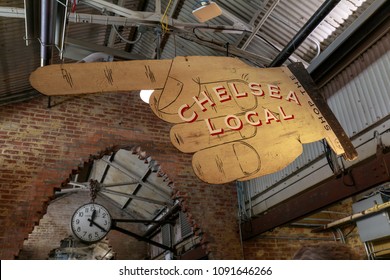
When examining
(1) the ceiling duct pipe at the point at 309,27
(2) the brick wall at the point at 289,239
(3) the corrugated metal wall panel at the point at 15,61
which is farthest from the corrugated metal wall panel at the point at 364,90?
(3) the corrugated metal wall panel at the point at 15,61

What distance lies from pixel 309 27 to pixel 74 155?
12.5 ft

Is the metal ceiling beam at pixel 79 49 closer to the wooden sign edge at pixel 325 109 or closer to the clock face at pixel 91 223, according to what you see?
the wooden sign edge at pixel 325 109

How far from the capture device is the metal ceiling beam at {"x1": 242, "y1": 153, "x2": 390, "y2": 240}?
326 centimetres

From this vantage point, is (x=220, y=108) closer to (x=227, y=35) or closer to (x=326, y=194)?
(x=326, y=194)

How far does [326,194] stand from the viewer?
13.1 ft

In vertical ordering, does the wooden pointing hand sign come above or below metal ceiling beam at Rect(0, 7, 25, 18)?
below

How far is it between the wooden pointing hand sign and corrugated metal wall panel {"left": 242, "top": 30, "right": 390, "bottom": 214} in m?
1.21

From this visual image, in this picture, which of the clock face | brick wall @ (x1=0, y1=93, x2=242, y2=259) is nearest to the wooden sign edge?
brick wall @ (x1=0, y1=93, x2=242, y2=259)

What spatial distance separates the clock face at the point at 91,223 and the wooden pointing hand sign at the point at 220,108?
488 cm

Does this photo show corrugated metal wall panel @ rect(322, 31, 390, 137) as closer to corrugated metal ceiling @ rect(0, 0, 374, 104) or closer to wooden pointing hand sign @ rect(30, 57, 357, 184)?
corrugated metal ceiling @ rect(0, 0, 374, 104)

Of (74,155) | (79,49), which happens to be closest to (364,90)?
(79,49)

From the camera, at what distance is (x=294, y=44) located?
3840 millimetres

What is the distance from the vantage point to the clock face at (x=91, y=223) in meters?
6.45
